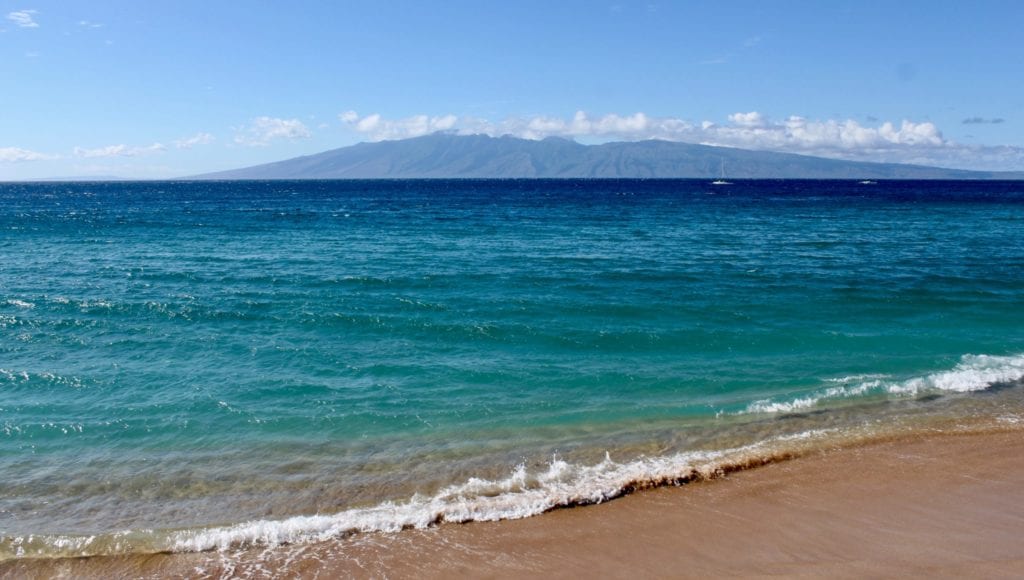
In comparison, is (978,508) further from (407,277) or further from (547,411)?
(407,277)

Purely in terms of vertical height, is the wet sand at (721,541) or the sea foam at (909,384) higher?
the sea foam at (909,384)

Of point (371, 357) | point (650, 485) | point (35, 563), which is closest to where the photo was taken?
point (35, 563)

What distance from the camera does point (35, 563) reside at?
30.5 ft

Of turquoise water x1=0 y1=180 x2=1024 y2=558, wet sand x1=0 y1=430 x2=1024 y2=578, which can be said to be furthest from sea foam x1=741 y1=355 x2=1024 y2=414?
wet sand x1=0 y1=430 x2=1024 y2=578

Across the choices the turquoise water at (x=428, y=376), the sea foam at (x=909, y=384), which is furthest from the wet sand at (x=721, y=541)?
the sea foam at (x=909, y=384)

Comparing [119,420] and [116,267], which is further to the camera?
[116,267]

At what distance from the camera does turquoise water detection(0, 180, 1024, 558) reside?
11.2 m

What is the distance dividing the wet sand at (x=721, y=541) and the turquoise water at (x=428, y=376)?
57cm

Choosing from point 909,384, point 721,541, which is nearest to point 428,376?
point 721,541

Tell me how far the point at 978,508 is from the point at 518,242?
37077mm

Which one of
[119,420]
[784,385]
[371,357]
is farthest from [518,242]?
[119,420]

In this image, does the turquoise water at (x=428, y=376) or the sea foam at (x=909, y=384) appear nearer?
the turquoise water at (x=428, y=376)

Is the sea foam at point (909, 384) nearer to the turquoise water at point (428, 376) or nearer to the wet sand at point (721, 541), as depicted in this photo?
the turquoise water at point (428, 376)

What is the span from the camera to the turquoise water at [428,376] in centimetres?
1121
